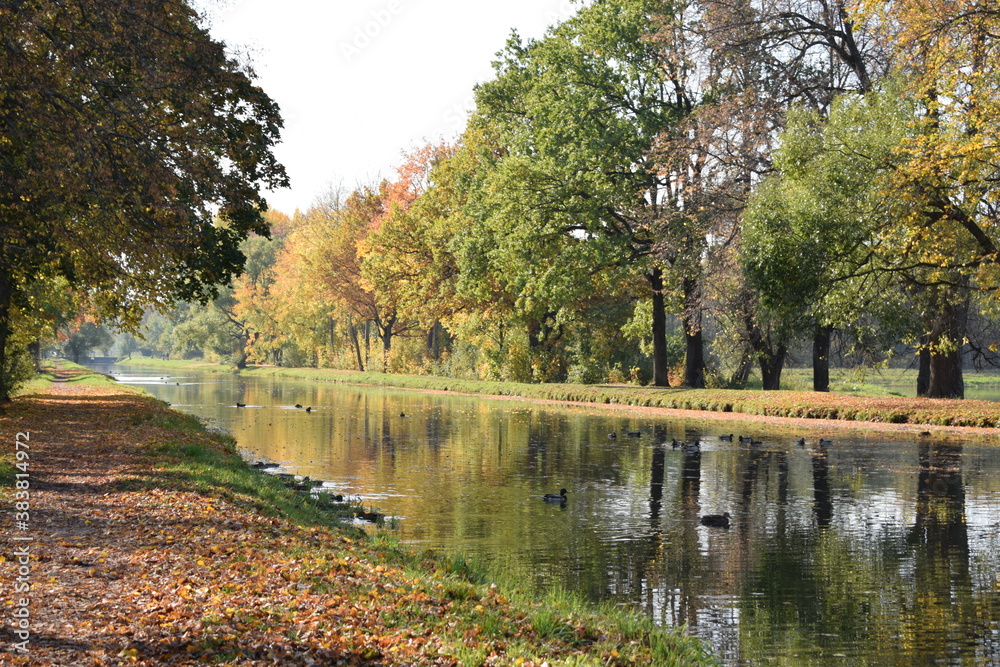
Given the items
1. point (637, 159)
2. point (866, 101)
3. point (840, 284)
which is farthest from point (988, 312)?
point (637, 159)

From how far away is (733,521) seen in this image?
14.5 meters

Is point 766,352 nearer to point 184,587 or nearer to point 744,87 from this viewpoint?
point 744,87

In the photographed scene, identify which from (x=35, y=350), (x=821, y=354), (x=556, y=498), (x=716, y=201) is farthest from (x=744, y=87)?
(x=35, y=350)

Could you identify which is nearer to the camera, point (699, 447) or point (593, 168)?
point (699, 447)

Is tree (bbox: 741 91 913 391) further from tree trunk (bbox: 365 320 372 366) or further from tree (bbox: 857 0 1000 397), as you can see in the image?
tree trunk (bbox: 365 320 372 366)

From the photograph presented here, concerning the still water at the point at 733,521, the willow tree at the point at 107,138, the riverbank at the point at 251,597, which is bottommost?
the still water at the point at 733,521

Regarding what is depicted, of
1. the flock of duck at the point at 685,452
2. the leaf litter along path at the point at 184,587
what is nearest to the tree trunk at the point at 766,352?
the flock of duck at the point at 685,452

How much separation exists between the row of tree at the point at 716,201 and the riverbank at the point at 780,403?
243 centimetres

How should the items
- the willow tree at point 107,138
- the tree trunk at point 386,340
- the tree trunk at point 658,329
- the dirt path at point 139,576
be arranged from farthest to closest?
1. the tree trunk at point 386,340
2. the tree trunk at point 658,329
3. the willow tree at point 107,138
4. the dirt path at point 139,576

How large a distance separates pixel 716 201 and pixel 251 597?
32044mm

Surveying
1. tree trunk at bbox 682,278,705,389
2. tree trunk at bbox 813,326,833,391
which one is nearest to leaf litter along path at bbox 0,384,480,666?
tree trunk at bbox 813,326,833,391

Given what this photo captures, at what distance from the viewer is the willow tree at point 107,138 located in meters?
14.8

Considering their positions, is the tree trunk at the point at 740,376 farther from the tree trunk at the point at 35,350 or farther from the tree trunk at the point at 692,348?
the tree trunk at the point at 35,350

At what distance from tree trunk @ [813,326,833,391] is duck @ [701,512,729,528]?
22.9 m
